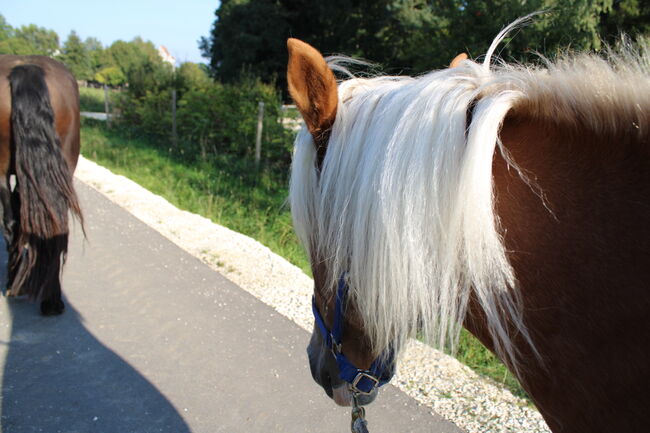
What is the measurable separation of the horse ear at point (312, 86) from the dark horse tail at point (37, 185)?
3423mm

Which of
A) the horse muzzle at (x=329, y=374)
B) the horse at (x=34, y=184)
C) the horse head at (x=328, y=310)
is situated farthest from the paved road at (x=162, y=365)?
the horse head at (x=328, y=310)

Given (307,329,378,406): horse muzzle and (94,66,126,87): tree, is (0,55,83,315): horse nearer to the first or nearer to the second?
(307,329,378,406): horse muzzle

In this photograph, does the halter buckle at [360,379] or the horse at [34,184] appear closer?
the halter buckle at [360,379]

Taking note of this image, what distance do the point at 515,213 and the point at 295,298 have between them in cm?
342

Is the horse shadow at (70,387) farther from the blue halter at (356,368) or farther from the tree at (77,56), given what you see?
the tree at (77,56)

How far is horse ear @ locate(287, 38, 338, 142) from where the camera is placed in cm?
112

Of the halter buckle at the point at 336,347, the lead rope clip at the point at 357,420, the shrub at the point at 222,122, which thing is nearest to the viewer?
the halter buckle at the point at 336,347

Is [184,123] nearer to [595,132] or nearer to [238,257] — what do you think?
[238,257]

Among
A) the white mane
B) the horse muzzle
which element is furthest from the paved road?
the white mane

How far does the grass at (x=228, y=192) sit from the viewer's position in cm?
377

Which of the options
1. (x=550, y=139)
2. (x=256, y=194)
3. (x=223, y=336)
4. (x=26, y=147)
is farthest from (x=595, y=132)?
(x=256, y=194)

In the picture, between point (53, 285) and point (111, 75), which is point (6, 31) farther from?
point (53, 285)

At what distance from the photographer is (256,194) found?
8.43m

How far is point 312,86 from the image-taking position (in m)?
1.17
